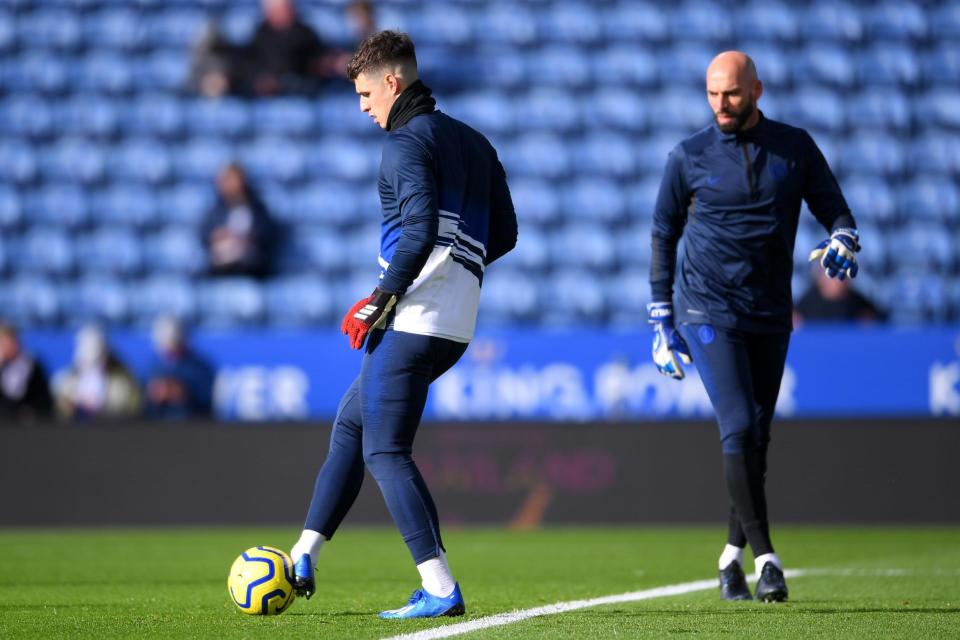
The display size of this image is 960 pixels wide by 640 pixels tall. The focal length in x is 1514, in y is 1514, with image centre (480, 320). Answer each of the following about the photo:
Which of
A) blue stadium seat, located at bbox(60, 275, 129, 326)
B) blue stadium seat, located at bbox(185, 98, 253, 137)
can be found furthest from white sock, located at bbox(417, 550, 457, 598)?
blue stadium seat, located at bbox(185, 98, 253, 137)

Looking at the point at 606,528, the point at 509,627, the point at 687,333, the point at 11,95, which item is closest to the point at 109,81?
the point at 11,95

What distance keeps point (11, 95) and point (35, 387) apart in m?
4.84

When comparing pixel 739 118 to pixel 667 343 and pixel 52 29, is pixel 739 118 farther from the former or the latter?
pixel 52 29

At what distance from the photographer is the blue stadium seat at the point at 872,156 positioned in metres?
14.4

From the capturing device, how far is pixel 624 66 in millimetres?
15180

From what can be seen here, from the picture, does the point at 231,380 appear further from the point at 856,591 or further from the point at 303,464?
the point at 856,591

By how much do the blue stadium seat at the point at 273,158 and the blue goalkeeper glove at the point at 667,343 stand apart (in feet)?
29.3

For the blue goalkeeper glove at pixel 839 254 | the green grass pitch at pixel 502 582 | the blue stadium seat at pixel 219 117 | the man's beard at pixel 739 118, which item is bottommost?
the green grass pitch at pixel 502 582

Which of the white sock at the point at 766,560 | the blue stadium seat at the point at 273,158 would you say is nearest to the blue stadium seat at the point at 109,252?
the blue stadium seat at the point at 273,158

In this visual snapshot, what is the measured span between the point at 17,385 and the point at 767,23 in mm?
8170

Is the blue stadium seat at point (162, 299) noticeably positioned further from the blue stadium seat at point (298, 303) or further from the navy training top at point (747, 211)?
the navy training top at point (747, 211)

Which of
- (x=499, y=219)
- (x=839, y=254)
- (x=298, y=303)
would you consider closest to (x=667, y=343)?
(x=839, y=254)

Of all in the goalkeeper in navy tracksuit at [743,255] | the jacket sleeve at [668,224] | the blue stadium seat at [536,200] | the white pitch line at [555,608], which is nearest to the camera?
the white pitch line at [555,608]

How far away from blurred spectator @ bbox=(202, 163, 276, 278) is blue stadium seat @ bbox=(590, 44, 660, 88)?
12.6ft
